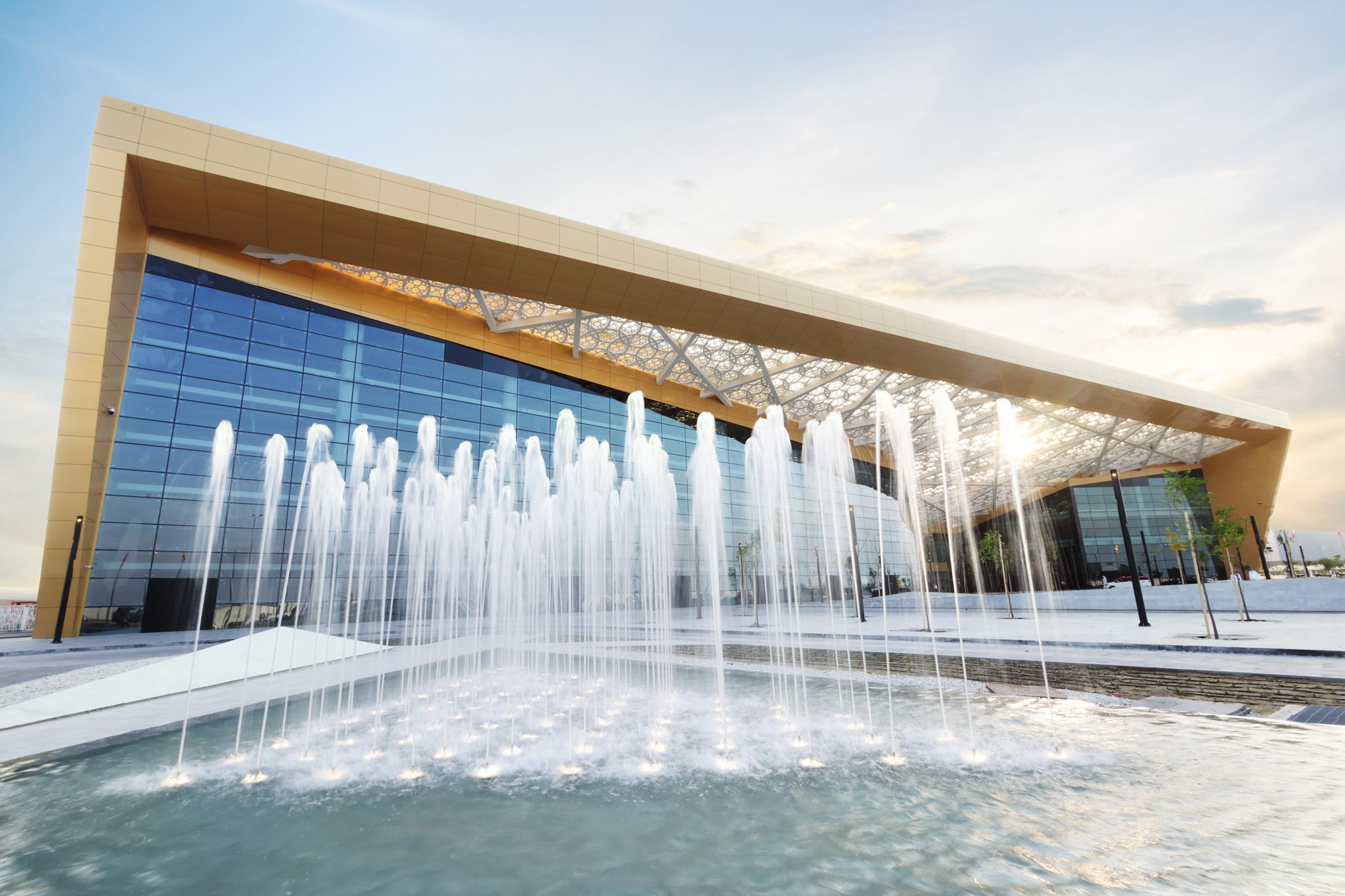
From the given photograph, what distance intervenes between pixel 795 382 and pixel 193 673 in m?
26.0

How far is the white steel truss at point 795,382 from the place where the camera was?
2681 centimetres

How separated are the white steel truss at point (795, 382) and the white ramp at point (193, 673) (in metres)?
14.2

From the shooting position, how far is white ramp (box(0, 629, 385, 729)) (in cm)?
827

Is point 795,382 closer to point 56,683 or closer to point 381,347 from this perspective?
point 381,347

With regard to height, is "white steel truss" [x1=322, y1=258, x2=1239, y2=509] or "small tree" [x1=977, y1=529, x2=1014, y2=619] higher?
"white steel truss" [x1=322, y1=258, x2=1239, y2=509]

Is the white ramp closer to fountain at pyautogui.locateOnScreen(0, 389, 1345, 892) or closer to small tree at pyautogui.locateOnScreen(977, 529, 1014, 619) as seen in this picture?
fountain at pyautogui.locateOnScreen(0, 389, 1345, 892)

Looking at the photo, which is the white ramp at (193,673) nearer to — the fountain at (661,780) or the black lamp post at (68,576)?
the fountain at (661,780)

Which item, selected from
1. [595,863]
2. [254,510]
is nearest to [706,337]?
[254,510]

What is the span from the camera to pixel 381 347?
26156 millimetres

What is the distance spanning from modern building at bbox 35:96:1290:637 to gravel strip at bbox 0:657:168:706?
1038 centimetres

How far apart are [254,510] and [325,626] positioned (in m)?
7.47

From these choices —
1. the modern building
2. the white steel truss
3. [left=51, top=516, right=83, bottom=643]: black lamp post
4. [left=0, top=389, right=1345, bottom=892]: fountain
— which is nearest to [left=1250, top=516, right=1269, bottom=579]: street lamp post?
the white steel truss

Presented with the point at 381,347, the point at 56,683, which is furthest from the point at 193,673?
the point at 381,347

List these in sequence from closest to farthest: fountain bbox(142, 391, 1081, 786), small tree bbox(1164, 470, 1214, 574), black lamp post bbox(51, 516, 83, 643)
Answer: fountain bbox(142, 391, 1081, 786) < black lamp post bbox(51, 516, 83, 643) < small tree bbox(1164, 470, 1214, 574)
